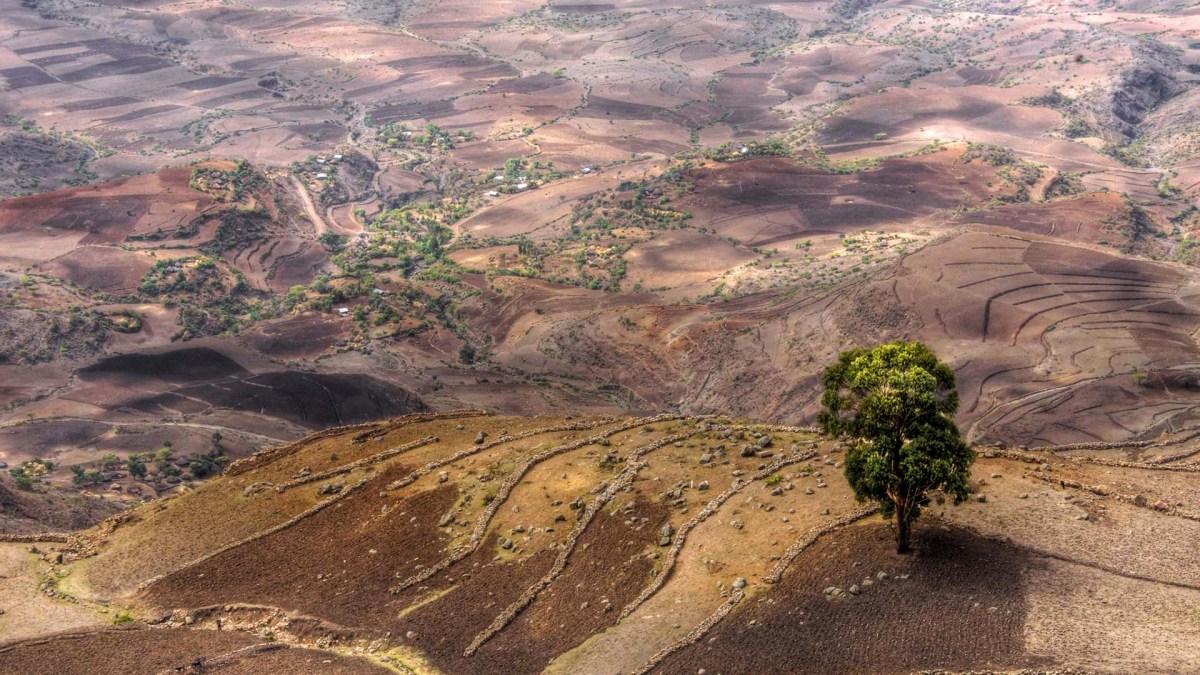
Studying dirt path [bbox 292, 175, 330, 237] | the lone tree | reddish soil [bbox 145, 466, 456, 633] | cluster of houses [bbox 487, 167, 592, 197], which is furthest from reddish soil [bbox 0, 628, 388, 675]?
cluster of houses [bbox 487, 167, 592, 197]


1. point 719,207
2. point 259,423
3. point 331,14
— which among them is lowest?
point 259,423

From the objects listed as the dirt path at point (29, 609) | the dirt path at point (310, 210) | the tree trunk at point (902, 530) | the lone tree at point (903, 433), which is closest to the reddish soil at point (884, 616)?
the tree trunk at point (902, 530)

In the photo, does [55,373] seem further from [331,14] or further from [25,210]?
[331,14]

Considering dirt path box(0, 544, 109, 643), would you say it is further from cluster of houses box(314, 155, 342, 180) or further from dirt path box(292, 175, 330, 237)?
cluster of houses box(314, 155, 342, 180)

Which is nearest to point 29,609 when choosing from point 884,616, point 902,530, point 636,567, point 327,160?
point 636,567

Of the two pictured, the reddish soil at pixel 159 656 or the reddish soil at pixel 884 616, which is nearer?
the reddish soil at pixel 884 616

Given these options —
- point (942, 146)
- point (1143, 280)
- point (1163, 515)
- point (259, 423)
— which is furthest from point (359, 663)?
point (942, 146)

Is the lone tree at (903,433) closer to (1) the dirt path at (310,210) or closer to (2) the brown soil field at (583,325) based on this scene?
(2) the brown soil field at (583,325)
